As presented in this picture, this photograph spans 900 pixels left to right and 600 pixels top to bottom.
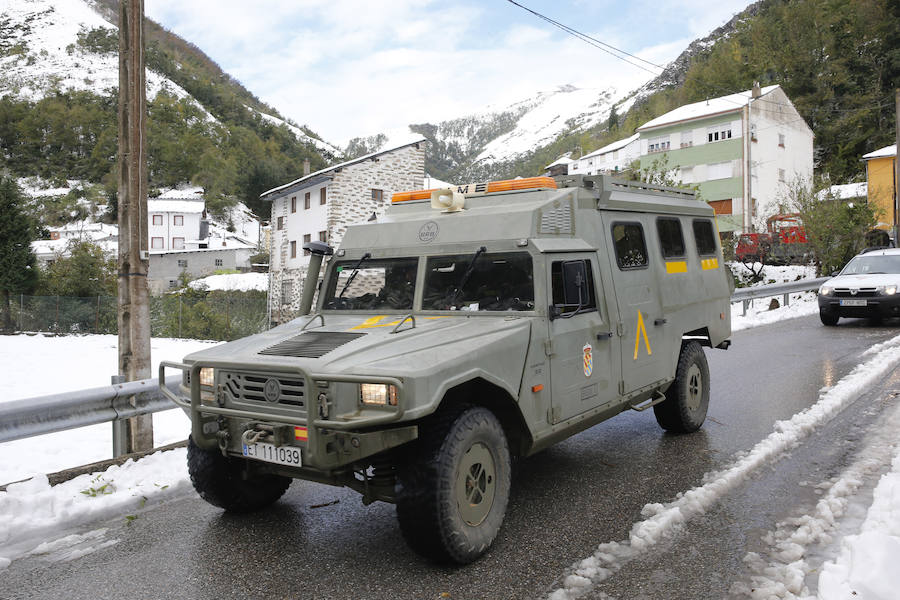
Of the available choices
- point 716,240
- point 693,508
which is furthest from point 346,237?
point 716,240

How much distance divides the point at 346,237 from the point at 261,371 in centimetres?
194

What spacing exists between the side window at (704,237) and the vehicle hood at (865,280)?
27.8 ft

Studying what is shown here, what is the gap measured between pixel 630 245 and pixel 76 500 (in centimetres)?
486

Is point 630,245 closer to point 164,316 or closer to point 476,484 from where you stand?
point 476,484

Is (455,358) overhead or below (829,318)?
overhead

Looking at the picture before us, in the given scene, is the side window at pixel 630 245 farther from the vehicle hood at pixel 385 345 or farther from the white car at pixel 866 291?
the white car at pixel 866 291

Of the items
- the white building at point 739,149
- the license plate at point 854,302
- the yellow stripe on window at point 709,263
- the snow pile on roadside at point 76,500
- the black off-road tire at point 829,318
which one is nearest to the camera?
the snow pile on roadside at point 76,500

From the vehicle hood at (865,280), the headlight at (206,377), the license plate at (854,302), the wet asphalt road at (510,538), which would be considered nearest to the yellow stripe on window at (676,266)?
the wet asphalt road at (510,538)

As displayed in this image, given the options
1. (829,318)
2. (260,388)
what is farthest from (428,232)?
(829,318)

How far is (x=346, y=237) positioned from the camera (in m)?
5.41

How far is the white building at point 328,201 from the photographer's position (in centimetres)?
3503

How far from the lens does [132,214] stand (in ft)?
21.5

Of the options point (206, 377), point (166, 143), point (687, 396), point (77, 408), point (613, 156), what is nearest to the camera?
point (206, 377)

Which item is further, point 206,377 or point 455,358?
point 206,377
